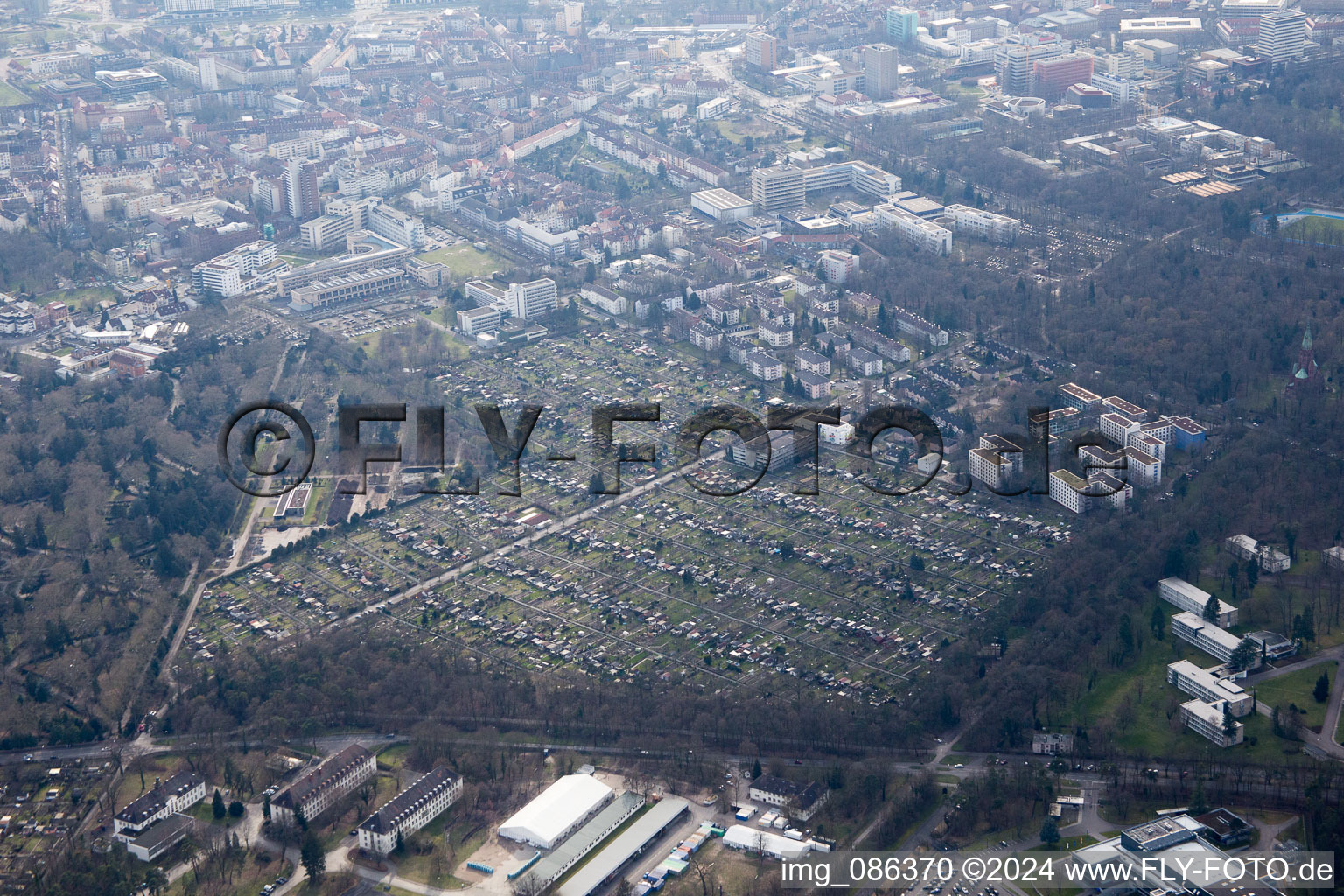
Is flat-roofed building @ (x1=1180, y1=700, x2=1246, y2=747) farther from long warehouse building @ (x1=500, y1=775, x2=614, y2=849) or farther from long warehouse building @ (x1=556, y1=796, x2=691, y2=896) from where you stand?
long warehouse building @ (x1=500, y1=775, x2=614, y2=849)

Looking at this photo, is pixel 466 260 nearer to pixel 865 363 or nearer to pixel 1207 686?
pixel 865 363

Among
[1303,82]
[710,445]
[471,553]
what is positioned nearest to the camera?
[471,553]

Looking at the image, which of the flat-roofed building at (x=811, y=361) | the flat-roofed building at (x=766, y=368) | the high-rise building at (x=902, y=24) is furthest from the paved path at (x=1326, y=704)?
the high-rise building at (x=902, y=24)

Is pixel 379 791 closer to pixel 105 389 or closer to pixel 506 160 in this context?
pixel 105 389

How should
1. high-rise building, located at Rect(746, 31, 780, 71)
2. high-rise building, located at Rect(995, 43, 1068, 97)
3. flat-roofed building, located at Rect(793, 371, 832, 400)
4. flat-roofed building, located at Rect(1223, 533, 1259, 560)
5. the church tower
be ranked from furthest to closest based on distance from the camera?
1. high-rise building, located at Rect(746, 31, 780, 71)
2. high-rise building, located at Rect(995, 43, 1068, 97)
3. flat-roofed building, located at Rect(793, 371, 832, 400)
4. the church tower
5. flat-roofed building, located at Rect(1223, 533, 1259, 560)

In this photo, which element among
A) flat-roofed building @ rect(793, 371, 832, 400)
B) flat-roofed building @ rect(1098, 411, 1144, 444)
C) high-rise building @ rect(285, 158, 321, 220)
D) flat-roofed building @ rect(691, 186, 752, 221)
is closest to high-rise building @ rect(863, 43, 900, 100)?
flat-roofed building @ rect(691, 186, 752, 221)

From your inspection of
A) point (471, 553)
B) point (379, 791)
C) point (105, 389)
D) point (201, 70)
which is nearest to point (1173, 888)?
point (379, 791)
